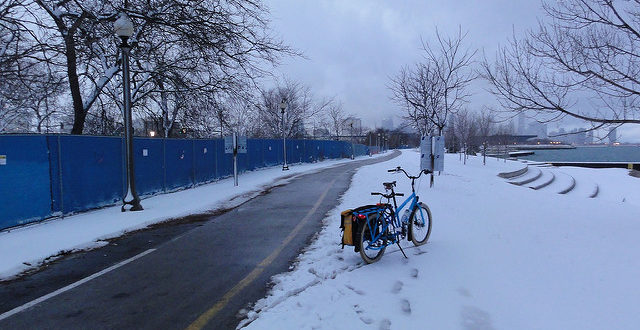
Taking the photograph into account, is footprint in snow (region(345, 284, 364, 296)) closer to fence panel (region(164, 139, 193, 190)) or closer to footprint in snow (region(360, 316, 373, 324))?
footprint in snow (region(360, 316, 373, 324))

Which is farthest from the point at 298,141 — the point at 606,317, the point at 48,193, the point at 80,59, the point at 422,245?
the point at 606,317

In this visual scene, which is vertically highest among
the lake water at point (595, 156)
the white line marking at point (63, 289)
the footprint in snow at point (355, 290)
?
the footprint in snow at point (355, 290)

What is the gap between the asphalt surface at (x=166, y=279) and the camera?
13.0 ft

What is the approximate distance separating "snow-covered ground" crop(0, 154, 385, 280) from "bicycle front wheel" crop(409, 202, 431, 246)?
5454mm

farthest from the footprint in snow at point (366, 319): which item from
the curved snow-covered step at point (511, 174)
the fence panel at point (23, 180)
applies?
the curved snow-covered step at point (511, 174)

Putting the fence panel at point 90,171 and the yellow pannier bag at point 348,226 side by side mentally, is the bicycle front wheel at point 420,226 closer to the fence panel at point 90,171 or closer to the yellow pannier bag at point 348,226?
the yellow pannier bag at point 348,226

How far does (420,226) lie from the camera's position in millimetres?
6496

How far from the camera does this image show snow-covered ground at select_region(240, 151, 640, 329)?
3.80 meters

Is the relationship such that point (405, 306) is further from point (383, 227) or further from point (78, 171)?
point (78, 171)

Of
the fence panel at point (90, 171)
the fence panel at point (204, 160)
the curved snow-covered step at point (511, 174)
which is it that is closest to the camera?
the fence panel at point (90, 171)

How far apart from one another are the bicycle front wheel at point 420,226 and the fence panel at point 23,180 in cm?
816

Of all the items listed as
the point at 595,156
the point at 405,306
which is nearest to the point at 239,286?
the point at 405,306

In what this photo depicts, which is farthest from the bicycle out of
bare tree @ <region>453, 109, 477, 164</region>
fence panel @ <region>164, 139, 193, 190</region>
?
bare tree @ <region>453, 109, 477, 164</region>

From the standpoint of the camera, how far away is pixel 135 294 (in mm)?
4574
